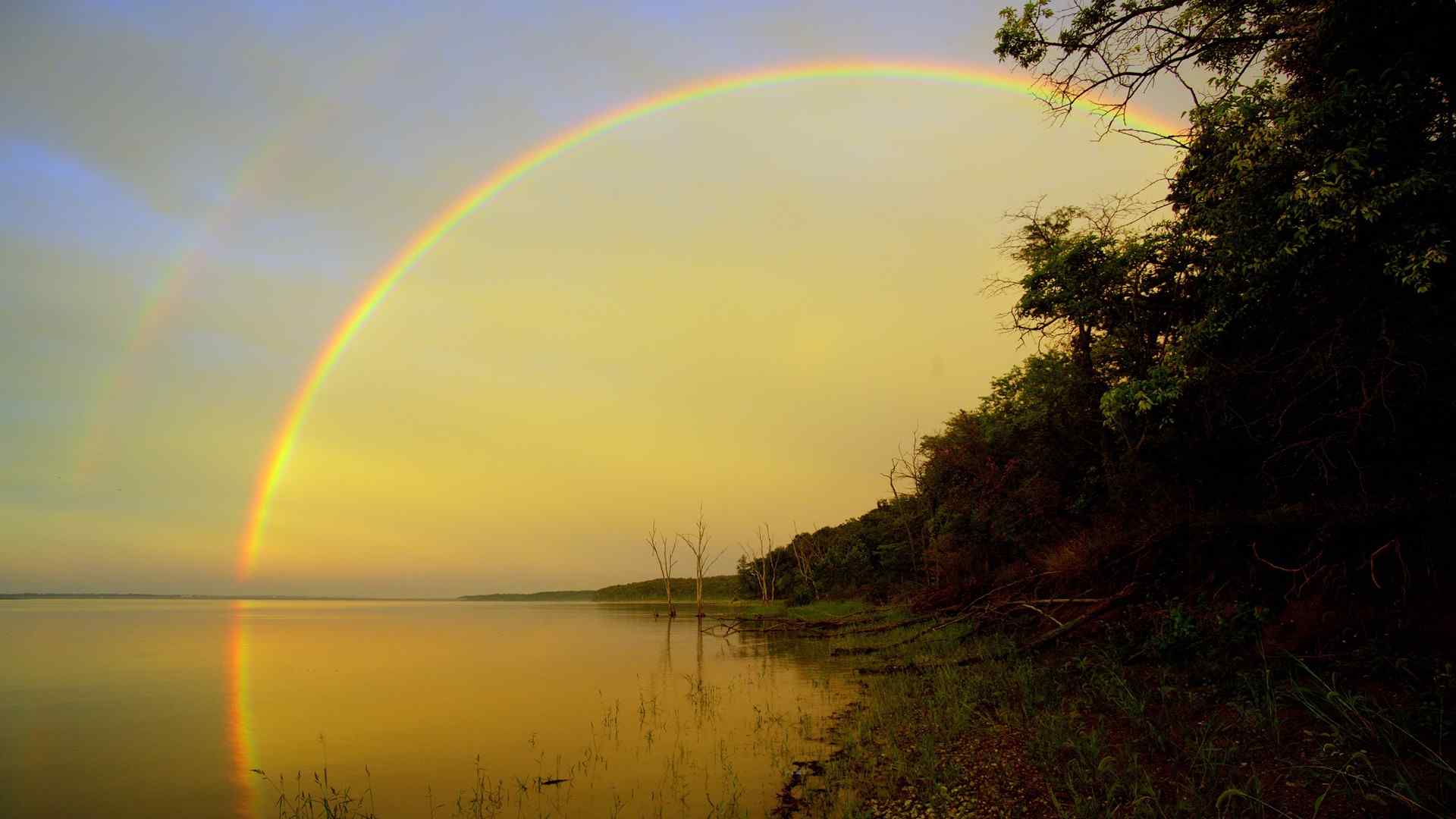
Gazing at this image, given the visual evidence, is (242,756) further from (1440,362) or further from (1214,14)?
(1214,14)

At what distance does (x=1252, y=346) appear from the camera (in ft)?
39.6

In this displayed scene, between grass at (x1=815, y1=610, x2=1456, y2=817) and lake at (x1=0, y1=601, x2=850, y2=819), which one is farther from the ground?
grass at (x1=815, y1=610, x2=1456, y2=817)

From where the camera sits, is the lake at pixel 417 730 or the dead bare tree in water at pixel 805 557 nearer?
the lake at pixel 417 730

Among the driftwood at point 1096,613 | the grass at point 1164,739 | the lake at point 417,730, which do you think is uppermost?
the driftwood at point 1096,613

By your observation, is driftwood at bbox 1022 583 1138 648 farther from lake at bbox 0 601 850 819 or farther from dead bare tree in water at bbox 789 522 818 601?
dead bare tree in water at bbox 789 522 818 601

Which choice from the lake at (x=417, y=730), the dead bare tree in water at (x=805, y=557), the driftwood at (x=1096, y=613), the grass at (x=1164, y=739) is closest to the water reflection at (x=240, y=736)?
the lake at (x=417, y=730)

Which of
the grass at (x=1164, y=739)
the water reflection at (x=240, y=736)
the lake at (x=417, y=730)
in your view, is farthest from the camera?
the water reflection at (x=240, y=736)

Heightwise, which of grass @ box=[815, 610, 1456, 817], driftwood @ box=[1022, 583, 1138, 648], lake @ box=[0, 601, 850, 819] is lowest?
lake @ box=[0, 601, 850, 819]

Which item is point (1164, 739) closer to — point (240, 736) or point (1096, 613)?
point (1096, 613)

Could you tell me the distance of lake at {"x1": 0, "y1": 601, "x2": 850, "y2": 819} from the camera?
10148mm

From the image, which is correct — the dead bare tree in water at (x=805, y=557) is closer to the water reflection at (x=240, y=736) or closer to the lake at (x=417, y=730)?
the lake at (x=417, y=730)

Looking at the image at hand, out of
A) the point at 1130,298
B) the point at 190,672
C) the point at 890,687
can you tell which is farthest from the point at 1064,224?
the point at 190,672

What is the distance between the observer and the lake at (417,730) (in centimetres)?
1015

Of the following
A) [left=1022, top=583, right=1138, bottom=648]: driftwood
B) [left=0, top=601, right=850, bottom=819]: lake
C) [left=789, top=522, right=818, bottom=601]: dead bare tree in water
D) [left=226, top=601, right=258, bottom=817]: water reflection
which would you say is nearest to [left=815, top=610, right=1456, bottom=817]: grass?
[left=1022, top=583, right=1138, bottom=648]: driftwood
